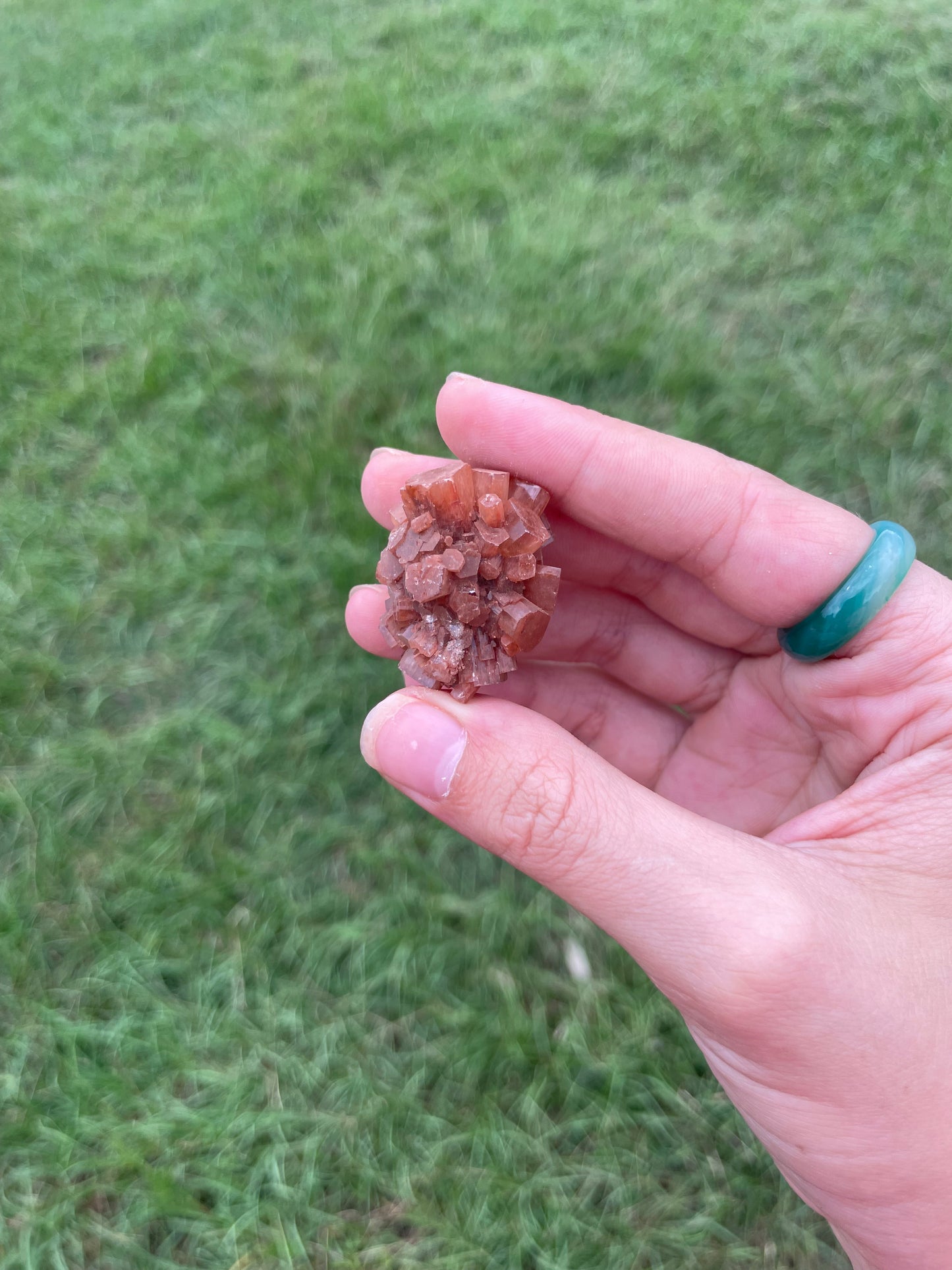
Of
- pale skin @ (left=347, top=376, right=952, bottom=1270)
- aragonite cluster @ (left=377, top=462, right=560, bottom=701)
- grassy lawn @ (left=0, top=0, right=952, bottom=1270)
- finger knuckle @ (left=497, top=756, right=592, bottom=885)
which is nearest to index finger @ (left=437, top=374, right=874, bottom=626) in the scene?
pale skin @ (left=347, top=376, right=952, bottom=1270)

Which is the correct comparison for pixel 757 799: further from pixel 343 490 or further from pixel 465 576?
pixel 343 490

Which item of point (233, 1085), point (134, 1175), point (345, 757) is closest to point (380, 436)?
point (345, 757)

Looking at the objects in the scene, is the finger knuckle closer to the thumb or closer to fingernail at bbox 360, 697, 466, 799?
the thumb

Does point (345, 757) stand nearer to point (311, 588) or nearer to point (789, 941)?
point (311, 588)

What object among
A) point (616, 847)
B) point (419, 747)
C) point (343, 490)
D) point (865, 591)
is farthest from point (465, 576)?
point (343, 490)

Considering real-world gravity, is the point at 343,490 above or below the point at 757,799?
above

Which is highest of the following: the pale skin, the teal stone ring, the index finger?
the index finger

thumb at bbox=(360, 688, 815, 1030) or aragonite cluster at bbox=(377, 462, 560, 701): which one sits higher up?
aragonite cluster at bbox=(377, 462, 560, 701)
